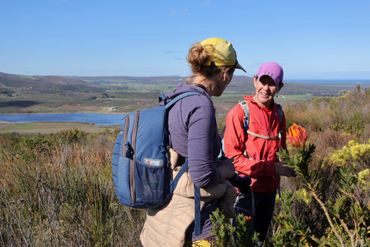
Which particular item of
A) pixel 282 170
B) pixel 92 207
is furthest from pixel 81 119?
pixel 282 170

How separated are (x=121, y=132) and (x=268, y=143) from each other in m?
1.32

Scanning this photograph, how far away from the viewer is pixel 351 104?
42.9 feet

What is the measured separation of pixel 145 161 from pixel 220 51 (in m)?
0.68

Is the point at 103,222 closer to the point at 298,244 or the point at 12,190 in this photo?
the point at 12,190

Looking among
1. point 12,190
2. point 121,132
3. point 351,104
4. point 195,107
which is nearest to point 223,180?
point 195,107

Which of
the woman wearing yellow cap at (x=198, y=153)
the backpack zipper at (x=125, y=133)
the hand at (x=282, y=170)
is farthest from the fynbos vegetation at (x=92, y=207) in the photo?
the backpack zipper at (x=125, y=133)

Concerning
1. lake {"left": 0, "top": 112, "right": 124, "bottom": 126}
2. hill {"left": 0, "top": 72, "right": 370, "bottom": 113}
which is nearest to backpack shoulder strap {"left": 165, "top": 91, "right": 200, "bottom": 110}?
lake {"left": 0, "top": 112, "right": 124, "bottom": 126}

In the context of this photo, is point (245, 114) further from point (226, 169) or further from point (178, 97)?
point (178, 97)

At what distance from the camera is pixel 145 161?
2066 millimetres

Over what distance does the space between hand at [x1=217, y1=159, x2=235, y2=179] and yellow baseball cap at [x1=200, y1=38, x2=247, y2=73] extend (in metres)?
0.51

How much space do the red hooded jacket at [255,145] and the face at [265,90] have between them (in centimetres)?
5

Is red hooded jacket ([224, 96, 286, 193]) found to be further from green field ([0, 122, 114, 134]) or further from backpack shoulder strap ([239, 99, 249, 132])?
green field ([0, 122, 114, 134])

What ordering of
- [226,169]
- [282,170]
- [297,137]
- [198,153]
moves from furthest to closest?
[282,170], [226,169], [198,153], [297,137]

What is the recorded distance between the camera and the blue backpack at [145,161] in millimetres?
2059
